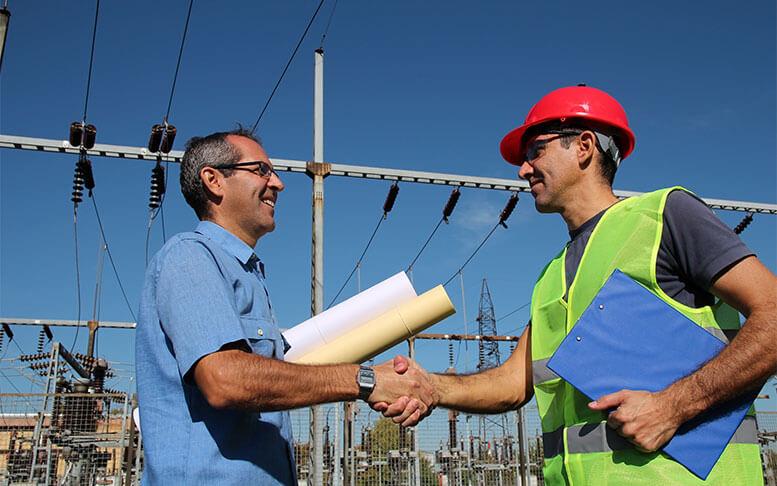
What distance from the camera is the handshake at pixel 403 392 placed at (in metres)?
2.84

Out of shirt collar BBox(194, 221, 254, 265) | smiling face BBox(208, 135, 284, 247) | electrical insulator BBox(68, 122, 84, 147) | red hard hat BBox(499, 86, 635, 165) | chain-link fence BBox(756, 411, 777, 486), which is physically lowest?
chain-link fence BBox(756, 411, 777, 486)

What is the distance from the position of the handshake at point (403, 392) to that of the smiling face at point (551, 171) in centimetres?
98

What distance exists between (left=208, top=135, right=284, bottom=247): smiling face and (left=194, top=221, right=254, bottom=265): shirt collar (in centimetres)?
15

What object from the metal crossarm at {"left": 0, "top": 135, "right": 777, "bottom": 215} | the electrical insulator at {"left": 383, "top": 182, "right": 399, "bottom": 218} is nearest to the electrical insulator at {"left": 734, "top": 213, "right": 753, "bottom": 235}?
the metal crossarm at {"left": 0, "top": 135, "right": 777, "bottom": 215}

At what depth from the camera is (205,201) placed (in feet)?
10.4

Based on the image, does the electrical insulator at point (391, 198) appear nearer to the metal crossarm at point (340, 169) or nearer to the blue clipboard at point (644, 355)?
the metal crossarm at point (340, 169)

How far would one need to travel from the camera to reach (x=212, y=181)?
3.18 m

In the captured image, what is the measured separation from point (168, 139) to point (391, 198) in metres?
3.13

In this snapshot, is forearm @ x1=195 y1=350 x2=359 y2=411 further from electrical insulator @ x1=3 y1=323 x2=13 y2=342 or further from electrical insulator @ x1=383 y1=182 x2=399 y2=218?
electrical insulator @ x1=3 y1=323 x2=13 y2=342

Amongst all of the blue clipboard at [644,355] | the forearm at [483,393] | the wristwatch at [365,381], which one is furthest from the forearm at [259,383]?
the forearm at [483,393]

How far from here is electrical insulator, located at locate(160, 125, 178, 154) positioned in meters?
7.97

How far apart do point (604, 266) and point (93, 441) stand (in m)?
11.1

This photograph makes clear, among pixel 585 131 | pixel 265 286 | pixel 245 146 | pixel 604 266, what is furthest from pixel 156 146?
pixel 604 266

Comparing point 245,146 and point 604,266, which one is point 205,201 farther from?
point 604,266
